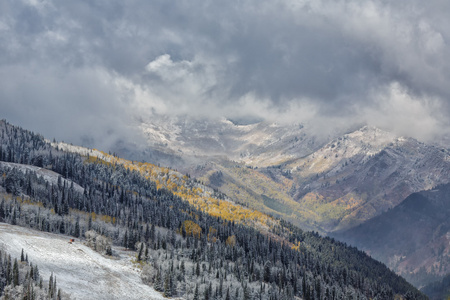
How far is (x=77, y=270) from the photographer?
578 ft

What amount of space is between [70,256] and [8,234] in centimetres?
2633

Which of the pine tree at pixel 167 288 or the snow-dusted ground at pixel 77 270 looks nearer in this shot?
the snow-dusted ground at pixel 77 270

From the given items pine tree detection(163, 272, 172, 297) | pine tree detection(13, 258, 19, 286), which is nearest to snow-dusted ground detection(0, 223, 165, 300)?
pine tree detection(163, 272, 172, 297)

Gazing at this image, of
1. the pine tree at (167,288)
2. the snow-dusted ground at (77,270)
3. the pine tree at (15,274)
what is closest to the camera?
the pine tree at (15,274)

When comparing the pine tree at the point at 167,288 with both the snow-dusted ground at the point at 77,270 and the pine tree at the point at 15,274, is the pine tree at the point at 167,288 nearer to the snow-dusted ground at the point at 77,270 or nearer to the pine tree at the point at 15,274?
the snow-dusted ground at the point at 77,270

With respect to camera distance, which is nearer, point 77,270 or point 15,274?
point 15,274

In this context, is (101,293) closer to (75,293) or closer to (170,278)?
(75,293)

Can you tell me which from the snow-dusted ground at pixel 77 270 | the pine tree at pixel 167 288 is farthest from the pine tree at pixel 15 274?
the pine tree at pixel 167 288

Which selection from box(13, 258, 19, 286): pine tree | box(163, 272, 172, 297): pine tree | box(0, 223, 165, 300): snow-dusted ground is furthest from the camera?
box(163, 272, 172, 297): pine tree

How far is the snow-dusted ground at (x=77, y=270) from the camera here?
161m

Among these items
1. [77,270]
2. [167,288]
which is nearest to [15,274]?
[77,270]

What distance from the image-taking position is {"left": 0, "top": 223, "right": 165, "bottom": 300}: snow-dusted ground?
16125 centimetres

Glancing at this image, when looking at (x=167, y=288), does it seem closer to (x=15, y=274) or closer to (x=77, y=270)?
(x=77, y=270)

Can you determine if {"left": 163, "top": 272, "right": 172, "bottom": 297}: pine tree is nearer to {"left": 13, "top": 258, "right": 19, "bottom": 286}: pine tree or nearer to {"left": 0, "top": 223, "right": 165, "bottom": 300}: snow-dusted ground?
{"left": 0, "top": 223, "right": 165, "bottom": 300}: snow-dusted ground
